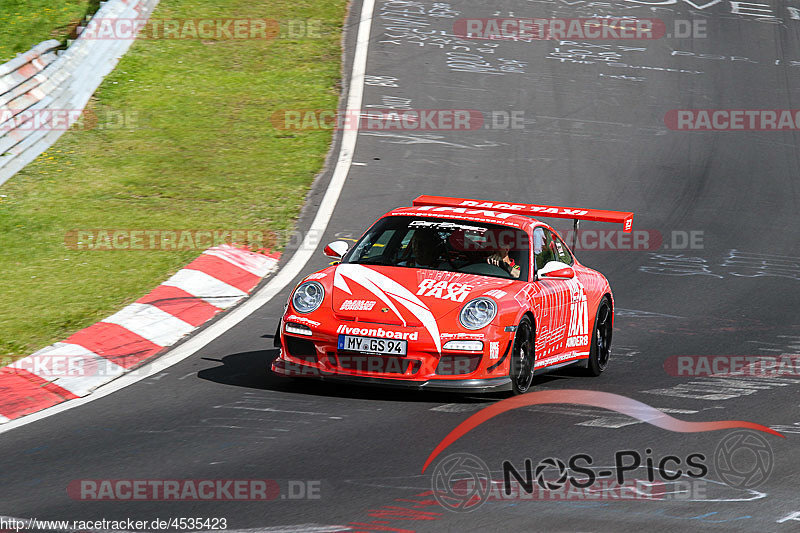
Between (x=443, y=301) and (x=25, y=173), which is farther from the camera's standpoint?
(x=25, y=173)

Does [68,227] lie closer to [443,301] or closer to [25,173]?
[25,173]

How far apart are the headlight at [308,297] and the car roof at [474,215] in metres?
1.10

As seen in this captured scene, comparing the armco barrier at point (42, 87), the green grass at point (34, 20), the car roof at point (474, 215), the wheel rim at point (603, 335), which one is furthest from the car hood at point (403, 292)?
the green grass at point (34, 20)

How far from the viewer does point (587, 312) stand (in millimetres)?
9547

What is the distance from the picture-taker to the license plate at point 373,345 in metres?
7.85

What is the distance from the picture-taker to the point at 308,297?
8.26m

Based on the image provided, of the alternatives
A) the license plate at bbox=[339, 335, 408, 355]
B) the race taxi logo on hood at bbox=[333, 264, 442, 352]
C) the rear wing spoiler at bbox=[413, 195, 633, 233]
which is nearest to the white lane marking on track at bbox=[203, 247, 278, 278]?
the rear wing spoiler at bbox=[413, 195, 633, 233]

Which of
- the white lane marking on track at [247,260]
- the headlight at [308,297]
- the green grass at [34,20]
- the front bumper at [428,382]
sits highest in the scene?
the green grass at [34,20]

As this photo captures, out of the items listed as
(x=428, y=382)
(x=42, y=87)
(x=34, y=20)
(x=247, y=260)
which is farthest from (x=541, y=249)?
(x=34, y=20)

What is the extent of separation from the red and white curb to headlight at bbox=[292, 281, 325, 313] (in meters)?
1.47

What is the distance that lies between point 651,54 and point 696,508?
18720 millimetres

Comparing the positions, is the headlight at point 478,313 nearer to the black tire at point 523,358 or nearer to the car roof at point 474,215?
Answer: the black tire at point 523,358

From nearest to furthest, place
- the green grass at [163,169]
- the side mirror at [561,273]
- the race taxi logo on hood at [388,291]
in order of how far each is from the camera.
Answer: the race taxi logo on hood at [388,291], the side mirror at [561,273], the green grass at [163,169]

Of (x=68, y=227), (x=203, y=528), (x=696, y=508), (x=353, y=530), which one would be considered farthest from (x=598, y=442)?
(x=68, y=227)
